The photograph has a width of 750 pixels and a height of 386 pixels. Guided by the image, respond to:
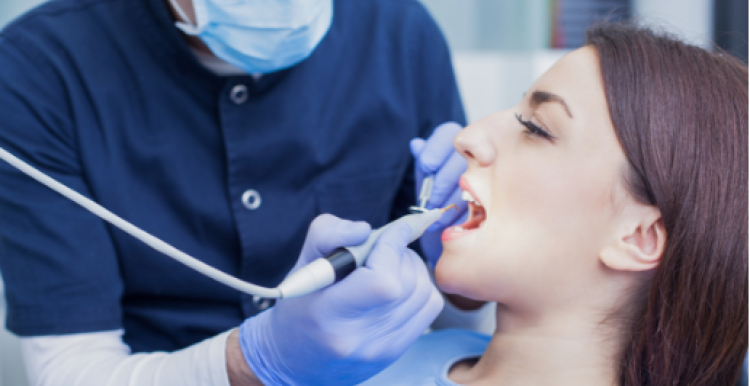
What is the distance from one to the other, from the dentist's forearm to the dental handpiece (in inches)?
8.0

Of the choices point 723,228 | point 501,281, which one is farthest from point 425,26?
point 723,228

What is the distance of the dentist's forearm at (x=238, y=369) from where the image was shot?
0.88m

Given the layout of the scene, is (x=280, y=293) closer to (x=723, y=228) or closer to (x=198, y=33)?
(x=198, y=33)

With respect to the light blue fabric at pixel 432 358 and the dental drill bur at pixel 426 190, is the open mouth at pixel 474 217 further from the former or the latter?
the light blue fabric at pixel 432 358

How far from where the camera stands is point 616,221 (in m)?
0.93

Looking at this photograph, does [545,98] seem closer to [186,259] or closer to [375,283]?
[375,283]

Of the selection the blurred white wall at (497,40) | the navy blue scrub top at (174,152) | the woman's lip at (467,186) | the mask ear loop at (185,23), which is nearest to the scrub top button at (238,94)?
the navy blue scrub top at (174,152)

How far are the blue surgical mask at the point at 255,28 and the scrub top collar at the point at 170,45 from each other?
3.1 inches

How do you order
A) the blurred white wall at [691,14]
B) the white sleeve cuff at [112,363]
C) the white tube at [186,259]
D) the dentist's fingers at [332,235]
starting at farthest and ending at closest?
the blurred white wall at [691,14], the white sleeve cuff at [112,363], the dentist's fingers at [332,235], the white tube at [186,259]

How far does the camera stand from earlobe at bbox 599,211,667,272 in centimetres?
92

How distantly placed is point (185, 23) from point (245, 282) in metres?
0.59

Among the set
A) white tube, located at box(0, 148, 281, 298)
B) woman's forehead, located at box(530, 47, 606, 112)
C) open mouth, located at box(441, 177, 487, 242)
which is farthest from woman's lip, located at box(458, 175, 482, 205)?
white tube, located at box(0, 148, 281, 298)

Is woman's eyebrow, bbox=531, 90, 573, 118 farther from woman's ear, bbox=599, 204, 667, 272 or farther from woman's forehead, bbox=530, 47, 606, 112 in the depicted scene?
woman's ear, bbox=599, 204, 667, 272

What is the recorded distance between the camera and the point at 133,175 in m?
1.14
